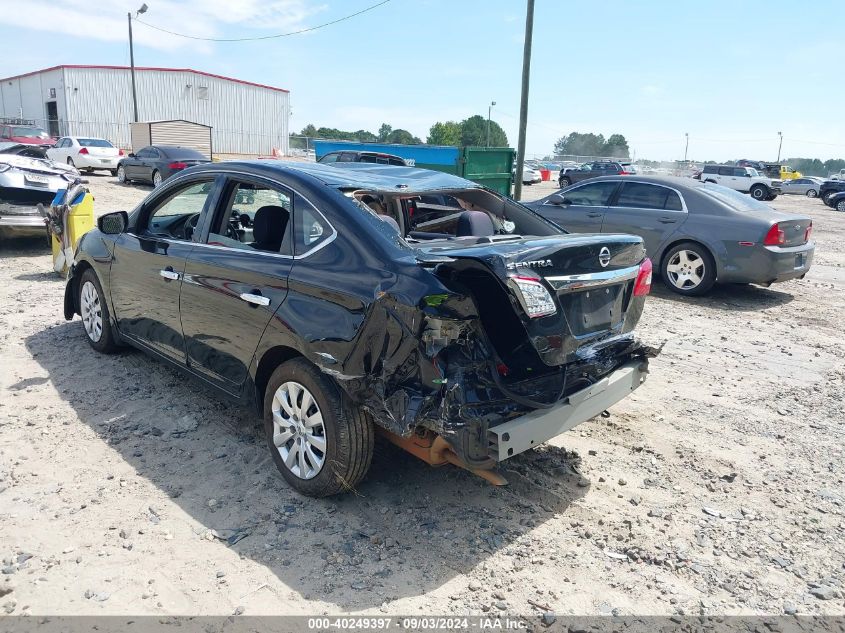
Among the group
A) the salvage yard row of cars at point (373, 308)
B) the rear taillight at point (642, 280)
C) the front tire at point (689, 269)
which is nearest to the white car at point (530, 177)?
the front tire at point (689, 269)

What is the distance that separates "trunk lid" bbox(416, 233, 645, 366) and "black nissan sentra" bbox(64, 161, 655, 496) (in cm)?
1

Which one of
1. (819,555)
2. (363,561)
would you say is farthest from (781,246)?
(363,561)

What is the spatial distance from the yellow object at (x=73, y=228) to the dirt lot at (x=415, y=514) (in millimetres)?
3102

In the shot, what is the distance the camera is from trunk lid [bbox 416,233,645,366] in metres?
3.01

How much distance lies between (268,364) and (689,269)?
273 inches

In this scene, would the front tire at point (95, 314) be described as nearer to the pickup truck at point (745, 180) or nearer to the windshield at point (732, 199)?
the windshield at point (732, 199)

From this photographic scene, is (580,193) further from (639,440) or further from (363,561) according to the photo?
(363,561)

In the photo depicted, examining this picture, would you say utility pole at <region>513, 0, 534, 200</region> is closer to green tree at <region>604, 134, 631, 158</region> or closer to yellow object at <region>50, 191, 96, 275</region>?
yellow object at <region>50, 191, 96, 275</region>

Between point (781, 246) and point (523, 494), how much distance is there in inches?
253

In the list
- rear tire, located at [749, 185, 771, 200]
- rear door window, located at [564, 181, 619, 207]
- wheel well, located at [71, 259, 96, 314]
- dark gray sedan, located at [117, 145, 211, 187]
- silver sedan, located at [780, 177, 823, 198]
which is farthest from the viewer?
silver sedan, located at [780, 177, 823, 198]

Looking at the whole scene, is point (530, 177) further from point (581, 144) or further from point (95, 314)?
point (581, 144)

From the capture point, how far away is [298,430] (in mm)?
3557

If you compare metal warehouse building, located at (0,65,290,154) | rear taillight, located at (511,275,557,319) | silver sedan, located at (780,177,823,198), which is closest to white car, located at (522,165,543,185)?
silver sedan, located at (780,177,823,198)

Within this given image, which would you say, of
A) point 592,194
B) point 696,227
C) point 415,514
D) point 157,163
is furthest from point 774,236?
point 157,163
